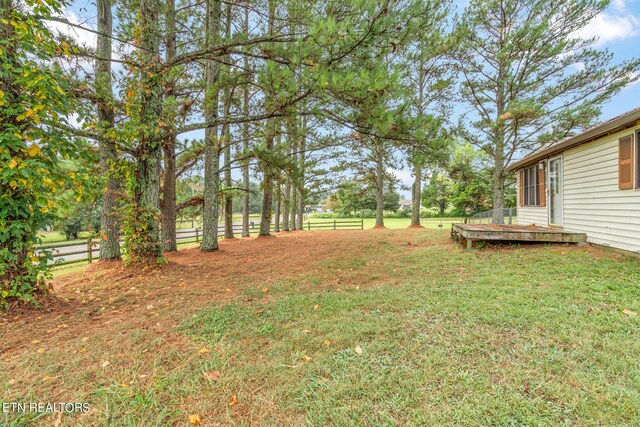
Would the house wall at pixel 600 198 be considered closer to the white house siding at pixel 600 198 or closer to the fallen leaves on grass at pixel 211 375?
the white house siding at pixel 600 198

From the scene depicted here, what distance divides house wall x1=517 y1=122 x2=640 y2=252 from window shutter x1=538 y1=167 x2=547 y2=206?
3.29ft

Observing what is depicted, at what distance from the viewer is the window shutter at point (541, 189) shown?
787 cm

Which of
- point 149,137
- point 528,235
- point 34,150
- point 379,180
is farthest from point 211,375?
point 379,180

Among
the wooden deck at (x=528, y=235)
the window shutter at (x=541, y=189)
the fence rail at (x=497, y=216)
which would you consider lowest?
the wooden deck at (x=528, y=235)

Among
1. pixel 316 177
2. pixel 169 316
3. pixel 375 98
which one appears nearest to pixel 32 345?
pixel 169 316

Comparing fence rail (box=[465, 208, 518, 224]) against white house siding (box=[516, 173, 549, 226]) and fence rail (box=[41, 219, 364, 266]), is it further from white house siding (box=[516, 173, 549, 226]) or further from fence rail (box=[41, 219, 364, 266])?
fence rail (box=[41, 219, 364, 266])

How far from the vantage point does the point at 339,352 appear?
2217 millimetres

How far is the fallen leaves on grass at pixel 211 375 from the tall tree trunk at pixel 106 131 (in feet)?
12.6

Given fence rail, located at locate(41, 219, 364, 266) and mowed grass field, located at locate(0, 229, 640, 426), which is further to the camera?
fence rail, located at locate(41, 219, 364, 266)

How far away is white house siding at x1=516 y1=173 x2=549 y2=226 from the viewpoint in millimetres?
7945

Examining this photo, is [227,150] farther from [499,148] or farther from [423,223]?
[423,223]

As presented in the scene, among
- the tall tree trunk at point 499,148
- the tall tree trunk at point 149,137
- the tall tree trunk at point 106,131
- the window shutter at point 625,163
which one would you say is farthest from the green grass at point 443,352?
the tall tree trunk at point 499,148

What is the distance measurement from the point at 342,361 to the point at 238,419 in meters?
0.83

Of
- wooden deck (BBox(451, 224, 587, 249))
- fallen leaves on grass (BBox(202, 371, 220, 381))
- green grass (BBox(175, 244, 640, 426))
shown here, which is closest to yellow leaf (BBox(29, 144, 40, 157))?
green grass (BBox(175, 244, 640, 426))
